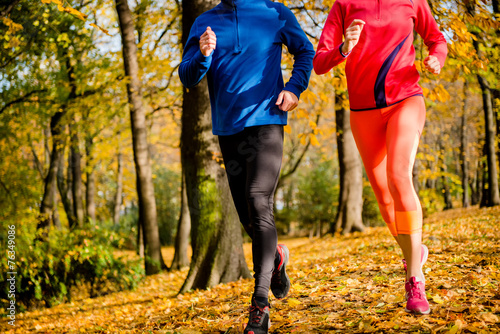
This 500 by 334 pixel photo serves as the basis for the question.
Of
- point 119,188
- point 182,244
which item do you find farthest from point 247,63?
point 119,188

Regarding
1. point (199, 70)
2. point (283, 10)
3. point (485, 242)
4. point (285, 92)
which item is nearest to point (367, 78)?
point (285, 92)

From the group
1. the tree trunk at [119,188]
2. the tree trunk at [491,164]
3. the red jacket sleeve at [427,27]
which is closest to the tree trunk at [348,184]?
the tree trunk at [491,164]

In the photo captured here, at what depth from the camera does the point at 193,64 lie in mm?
2629

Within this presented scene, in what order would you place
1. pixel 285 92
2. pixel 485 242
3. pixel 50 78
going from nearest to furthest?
1. pixel 285 92
2. pixel 485 242
3. pixel 50 78

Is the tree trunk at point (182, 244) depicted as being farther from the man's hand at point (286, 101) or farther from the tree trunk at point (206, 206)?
the man's hand at point (286, 101)

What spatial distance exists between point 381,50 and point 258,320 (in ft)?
6.36

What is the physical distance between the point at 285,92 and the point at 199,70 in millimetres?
600

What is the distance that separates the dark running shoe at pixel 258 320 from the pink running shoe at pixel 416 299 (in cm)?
90

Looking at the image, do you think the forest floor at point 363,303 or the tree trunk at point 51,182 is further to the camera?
the tree trunk at point 51,182

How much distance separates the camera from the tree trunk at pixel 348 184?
11.2m

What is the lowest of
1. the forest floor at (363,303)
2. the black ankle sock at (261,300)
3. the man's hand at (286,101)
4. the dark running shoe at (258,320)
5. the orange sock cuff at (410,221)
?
the forest floor at (363,303)

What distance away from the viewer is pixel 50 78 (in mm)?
11477

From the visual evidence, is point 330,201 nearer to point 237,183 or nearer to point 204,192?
point 204,192

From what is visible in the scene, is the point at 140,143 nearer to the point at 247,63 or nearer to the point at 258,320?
the point at 247,63
